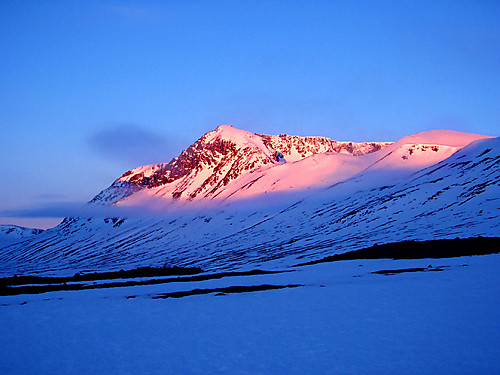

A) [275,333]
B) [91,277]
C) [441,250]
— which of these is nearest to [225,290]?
[275,333]

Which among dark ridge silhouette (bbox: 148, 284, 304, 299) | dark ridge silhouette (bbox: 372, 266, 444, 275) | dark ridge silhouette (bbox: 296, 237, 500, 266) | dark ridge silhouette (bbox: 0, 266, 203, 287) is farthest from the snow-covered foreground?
dark ridge silhouette (bbox: 0, 266, 203, 287)

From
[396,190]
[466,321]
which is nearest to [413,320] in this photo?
[466,321]

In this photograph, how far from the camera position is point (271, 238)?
159500 mm

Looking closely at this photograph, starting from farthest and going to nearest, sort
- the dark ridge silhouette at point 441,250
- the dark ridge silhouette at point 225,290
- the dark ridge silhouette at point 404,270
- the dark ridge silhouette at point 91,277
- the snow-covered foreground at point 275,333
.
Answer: the dark ridge silhouette at point 91,277
the dark ridge silhouette at point 441,250
the dark ridge silhouette at point 404,270
the dark ridge silhouette at point 225,290
the snow-covered foreground at point 275,333

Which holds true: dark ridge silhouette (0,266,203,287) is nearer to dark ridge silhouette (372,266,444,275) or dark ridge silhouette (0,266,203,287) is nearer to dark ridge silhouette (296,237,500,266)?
dark ridge silhouette (296,237,500,266)

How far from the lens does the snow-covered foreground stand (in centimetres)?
1445

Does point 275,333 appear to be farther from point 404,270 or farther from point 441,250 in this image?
point 441,250

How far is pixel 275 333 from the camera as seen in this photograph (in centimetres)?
1795

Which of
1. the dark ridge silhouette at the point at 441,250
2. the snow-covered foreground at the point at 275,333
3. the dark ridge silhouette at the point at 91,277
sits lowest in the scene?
the dark ridge silhouette at the point at 441,250

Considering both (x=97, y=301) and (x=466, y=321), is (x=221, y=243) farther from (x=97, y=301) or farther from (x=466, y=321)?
(x=466, y=321)

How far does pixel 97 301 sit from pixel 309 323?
51.1 ft

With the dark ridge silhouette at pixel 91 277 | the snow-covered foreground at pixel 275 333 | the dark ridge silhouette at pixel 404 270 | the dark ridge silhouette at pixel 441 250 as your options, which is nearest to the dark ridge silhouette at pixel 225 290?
the snow-covered foreground at pixel 275 333

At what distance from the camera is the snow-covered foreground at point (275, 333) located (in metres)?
14.5

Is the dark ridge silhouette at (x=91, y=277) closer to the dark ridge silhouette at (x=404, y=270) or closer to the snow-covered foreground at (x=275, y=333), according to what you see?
the dark ridge silhouette at (x=404, y=270)
